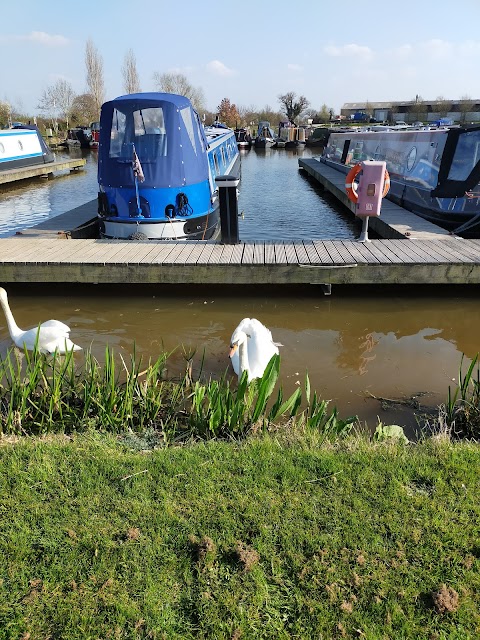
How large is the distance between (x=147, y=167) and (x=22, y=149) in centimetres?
1525

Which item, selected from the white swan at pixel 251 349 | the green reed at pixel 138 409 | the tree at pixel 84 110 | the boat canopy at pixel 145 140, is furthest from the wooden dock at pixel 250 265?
Result: the tree at pixel 84 110

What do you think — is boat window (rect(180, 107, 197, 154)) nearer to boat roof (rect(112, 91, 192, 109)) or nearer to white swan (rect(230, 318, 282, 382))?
boat roof (rect(112, 91, 192, 109))

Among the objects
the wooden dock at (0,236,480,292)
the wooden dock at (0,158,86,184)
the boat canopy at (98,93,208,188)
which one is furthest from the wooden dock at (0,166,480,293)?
the wooden dock at (0,158,86,184)

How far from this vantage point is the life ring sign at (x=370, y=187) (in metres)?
7.27

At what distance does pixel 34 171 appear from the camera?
65.1ft

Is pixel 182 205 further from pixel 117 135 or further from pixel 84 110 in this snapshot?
pixel 84 110

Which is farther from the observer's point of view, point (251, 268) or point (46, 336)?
point (251, 268)

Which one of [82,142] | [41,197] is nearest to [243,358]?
[41,197]

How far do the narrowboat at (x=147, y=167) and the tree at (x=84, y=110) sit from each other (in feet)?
169

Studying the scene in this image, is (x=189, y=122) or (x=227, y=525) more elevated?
(x=189, y=122)

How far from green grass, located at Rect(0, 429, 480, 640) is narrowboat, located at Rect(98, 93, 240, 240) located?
Answer: 228 inches

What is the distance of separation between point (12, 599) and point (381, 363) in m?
4.27

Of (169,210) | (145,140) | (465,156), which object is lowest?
(169,210)

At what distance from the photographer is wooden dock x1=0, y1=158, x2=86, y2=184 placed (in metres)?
17.8
